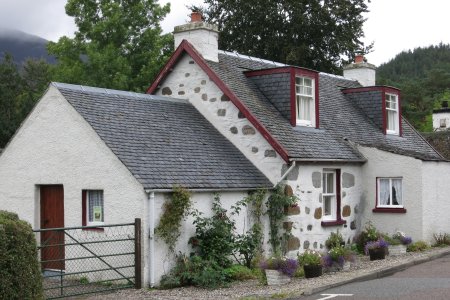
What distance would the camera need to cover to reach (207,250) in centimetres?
1446

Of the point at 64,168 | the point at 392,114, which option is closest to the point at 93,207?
the point at 64,168

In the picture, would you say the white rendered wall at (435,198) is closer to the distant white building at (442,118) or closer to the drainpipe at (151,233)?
the drainpipe at (151,233)

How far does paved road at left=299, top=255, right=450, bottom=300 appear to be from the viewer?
11.8 meters

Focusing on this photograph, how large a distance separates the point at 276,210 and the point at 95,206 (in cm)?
444

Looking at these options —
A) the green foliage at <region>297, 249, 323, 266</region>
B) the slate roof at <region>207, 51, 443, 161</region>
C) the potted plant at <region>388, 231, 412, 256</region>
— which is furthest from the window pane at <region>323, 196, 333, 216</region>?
the green foliage at <region>297, 249, 323, 266</region>

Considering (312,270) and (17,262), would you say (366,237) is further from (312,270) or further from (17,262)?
(17,262)

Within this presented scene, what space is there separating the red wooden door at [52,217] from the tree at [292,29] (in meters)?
20.2

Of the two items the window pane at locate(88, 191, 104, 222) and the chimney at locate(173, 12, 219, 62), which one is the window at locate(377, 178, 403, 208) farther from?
the window pane at locate(88, 191, 104, 222)

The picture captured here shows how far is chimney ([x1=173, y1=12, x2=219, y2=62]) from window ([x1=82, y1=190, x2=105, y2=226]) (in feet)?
18.9

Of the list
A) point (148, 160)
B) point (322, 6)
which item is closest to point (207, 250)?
point (148, 160)

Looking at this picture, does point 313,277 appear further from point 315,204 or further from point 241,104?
point 241,104

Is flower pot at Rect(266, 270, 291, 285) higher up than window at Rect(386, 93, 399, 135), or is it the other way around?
window at Rect(386, 93, 399, 135)

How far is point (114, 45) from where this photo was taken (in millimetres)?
34125

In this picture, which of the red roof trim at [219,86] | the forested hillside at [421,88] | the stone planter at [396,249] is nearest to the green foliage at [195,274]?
the red roof trim at [219,86]
